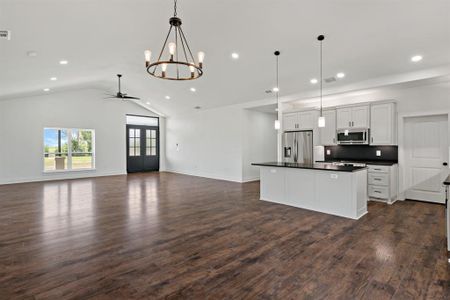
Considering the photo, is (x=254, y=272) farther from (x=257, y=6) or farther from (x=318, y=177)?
(x=257, y=6)

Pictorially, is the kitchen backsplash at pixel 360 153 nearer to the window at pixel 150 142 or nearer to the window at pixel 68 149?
the window at pixel 150 142

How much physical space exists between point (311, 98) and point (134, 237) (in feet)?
18.7

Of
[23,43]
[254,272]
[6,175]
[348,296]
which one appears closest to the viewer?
[348,296]

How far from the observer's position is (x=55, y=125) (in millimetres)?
9000

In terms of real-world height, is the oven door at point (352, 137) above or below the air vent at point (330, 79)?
below

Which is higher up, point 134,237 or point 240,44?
point 240,44

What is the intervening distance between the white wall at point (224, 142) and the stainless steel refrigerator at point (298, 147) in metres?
1.72

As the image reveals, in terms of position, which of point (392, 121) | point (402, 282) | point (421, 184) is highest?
point (392, 121)

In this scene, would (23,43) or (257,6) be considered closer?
(257,6)

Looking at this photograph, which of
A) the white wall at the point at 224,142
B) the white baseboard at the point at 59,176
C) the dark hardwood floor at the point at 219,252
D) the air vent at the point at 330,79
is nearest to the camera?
the dark hardwood floor at the point at 219,252

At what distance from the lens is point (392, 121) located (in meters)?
5.43

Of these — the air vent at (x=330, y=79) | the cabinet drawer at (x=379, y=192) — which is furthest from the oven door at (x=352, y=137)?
the air vent at (x=330, y=79)

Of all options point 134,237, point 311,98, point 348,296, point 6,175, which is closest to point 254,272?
point 348,296

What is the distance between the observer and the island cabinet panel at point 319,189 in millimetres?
4223
